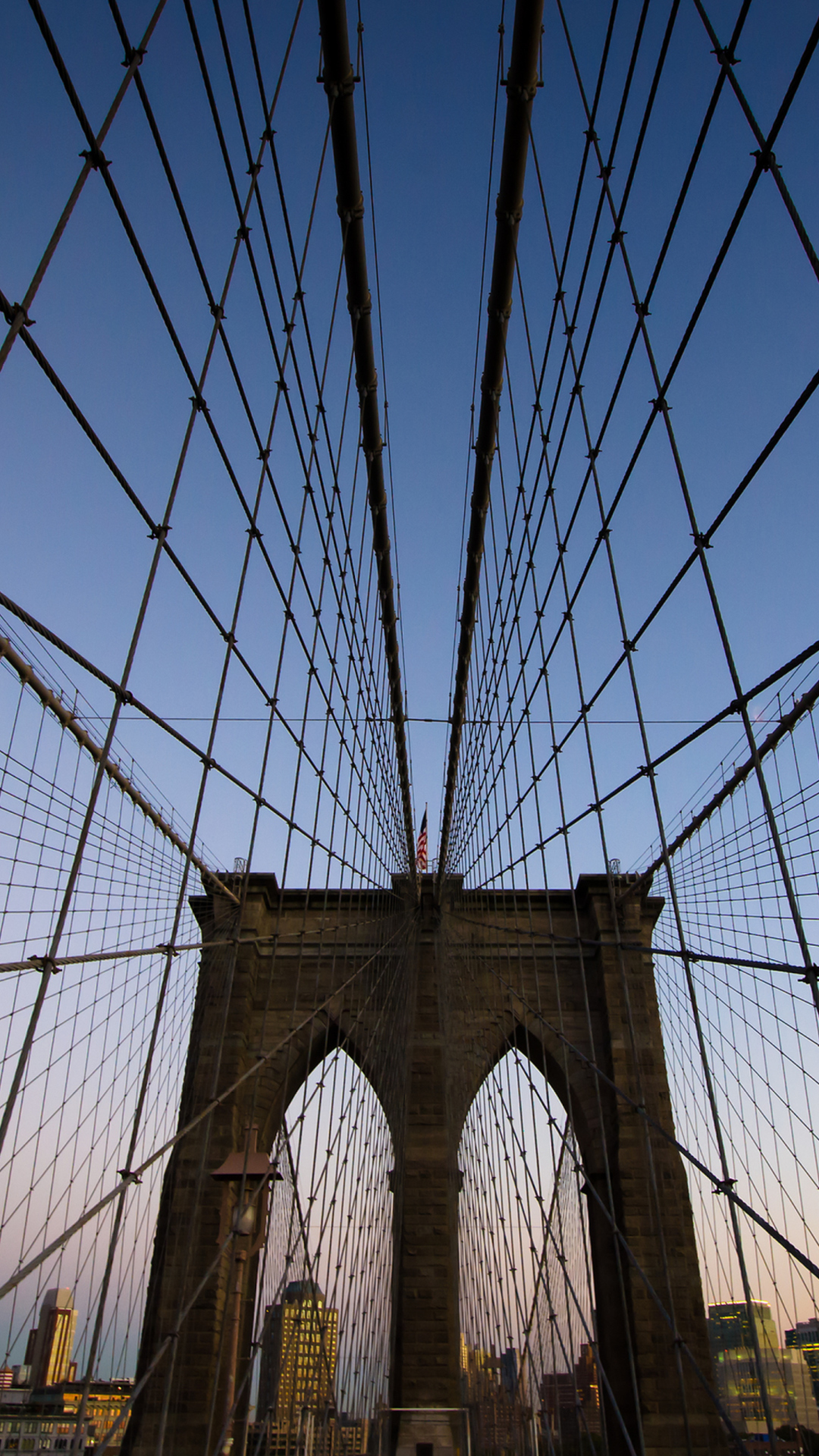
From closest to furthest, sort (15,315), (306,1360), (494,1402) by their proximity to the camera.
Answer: (15,315) < (306,1360) < (494,1402)

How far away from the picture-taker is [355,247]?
612 centimetres

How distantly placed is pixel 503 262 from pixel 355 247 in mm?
1115

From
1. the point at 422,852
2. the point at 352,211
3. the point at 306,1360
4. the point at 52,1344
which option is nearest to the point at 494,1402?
the point at 306,1360

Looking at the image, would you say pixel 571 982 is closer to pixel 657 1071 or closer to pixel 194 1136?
pixel 657 1071

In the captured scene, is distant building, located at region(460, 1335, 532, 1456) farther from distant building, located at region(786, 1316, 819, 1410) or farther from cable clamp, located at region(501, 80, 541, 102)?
cable clamp, located at region(501, 80, 541, 102)

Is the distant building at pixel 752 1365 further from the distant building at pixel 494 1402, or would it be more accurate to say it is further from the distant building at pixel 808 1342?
the distant building at pixel 494 1402

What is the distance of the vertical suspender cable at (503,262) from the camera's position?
15.1 feet

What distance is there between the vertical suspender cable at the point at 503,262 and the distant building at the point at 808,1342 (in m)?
9.26

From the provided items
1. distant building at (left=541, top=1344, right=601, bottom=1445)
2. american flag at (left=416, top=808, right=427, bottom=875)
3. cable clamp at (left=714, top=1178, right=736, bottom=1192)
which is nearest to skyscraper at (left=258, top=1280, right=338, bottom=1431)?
distant building at (left=541, top=1344, right=601, bottom=1445)

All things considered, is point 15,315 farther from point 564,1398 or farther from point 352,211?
point 564,1398

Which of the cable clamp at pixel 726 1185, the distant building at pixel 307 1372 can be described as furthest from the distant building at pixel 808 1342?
the cable clamp at pixel 726 1185

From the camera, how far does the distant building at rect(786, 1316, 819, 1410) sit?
35.6 feet

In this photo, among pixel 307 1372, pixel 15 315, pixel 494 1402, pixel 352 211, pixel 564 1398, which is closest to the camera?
pixel 15 315

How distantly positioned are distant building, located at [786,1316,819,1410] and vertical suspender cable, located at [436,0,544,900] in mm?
9260
